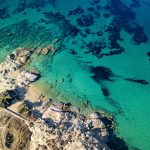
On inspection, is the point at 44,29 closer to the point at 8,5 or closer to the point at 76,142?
the point at 8,5

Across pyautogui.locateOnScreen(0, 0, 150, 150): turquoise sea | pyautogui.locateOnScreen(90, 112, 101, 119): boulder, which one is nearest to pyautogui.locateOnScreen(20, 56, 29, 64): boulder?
pyautogui.locateOnScreen(0, 0, 150, 150): turquoise sea

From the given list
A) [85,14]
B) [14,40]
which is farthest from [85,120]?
[85,14]

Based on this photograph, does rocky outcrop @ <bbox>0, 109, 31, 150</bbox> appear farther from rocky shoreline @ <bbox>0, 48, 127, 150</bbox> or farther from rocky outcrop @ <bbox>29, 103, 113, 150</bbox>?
rocky outcrop @ <bbox>29, 103, 113, 150</bbox>

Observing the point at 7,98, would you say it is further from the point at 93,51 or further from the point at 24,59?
the point at 93,51

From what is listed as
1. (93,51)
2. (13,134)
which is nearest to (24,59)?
(93,51)

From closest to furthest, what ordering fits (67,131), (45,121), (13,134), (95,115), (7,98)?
1. (67,131)
2. (13,134)
3. (45,121)
4. (95,115)
5. (7,98)

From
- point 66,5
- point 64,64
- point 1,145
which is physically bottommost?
point 1,145
